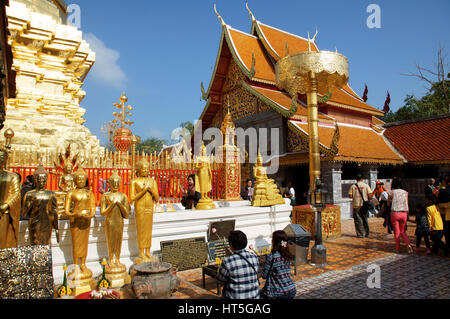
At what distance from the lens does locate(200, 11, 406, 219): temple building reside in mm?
11094

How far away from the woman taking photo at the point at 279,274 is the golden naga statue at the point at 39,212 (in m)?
2.52

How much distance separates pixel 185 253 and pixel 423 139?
1296cm

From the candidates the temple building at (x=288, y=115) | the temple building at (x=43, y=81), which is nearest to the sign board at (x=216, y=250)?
the temple building at (x=43, y=81)

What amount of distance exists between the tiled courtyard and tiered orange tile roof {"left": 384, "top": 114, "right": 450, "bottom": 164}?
7.70 meters

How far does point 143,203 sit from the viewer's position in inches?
170

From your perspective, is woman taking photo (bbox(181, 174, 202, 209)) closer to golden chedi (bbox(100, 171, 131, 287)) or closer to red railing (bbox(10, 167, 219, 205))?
red railing (bbox(10, 167, 219, 205))

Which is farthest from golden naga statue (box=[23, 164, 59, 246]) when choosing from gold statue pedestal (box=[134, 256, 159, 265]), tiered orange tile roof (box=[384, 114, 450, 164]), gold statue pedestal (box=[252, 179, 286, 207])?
tiered orange tile roof (box=[384, 114, 450, 164])

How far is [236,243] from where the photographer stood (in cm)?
249

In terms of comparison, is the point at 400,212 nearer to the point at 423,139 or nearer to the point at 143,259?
the point at 143,259

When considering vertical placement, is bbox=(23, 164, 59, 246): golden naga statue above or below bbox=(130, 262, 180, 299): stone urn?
above

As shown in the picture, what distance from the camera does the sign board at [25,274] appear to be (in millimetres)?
2578

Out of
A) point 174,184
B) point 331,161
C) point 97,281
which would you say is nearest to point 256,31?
point 331,161

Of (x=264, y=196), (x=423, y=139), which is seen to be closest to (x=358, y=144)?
(x=423, y=139)

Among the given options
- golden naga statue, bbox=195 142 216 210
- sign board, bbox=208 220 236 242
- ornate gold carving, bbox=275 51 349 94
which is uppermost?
ornate gold carving, bbox=275 51 349 94
